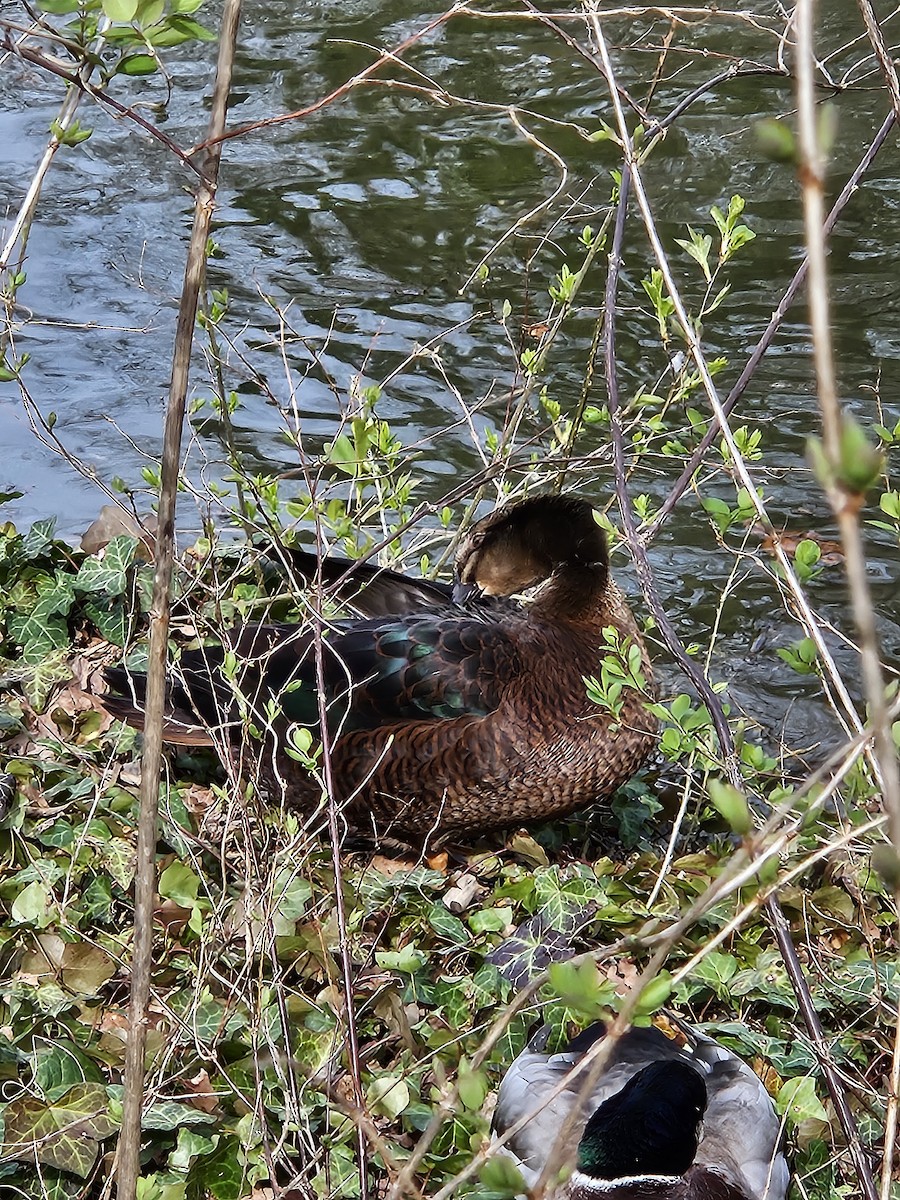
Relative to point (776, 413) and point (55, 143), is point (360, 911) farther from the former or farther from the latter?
point (776, 413)

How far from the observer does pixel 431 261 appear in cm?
758

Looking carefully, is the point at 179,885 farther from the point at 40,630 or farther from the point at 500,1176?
the point at 500,1176

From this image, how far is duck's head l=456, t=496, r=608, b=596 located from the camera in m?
4.32

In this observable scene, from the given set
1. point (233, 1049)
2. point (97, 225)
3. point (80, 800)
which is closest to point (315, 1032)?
point (233, 1049)

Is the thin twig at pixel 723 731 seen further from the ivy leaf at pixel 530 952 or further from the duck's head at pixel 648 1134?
the ivy leaf at pixel 530 952

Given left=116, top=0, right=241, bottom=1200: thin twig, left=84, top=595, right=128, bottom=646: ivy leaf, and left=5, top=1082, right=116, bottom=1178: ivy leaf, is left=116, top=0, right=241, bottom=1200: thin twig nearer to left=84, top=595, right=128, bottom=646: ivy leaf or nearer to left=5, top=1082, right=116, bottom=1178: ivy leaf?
left=5, top=1082, right=116, bottom=1178: ivy leaf

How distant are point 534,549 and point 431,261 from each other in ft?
11.9

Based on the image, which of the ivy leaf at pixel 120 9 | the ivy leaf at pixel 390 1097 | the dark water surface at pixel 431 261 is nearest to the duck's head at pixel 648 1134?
the ivy leaf at pixel 390 1097

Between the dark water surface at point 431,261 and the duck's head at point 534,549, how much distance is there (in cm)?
104

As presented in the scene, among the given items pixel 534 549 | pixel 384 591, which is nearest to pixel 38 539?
pixel 384 591

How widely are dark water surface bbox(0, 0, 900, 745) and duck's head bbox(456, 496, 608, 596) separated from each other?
3.40ft

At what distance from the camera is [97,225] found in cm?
795

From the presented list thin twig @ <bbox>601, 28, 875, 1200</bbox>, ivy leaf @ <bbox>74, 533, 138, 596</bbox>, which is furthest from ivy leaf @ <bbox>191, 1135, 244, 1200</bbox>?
ivy leaf @ <bbox>74, 533, 138, 596</bbox>

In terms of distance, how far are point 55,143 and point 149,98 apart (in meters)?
7.47
